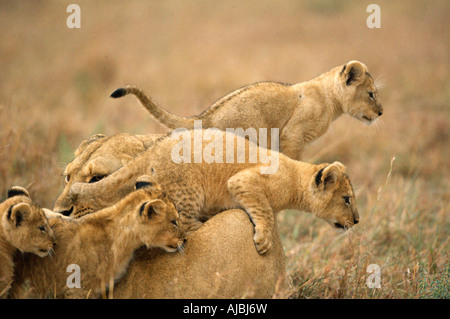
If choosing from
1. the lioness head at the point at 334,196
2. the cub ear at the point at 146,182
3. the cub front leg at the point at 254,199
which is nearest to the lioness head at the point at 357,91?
the lioness head at the point at 334,196

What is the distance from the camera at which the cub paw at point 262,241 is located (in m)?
4.86

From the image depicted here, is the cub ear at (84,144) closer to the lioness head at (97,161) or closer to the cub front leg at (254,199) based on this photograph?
the lioness head at (97,161)

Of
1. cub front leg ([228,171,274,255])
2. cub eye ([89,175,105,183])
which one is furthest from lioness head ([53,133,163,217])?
cub front leg ([228,171,274,255])

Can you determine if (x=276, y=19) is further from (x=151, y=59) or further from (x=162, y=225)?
(x=162, y=225)

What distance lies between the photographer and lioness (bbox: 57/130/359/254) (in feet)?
16.9

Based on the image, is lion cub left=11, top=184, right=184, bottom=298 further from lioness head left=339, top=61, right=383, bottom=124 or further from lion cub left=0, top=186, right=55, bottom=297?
lioness head left=339, top=61, right=383, bottom=124

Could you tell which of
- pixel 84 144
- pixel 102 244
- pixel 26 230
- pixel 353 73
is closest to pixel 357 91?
pixel 353 73

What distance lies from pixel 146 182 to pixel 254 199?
39.3 inches

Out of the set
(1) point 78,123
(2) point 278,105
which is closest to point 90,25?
(1) point 78,123

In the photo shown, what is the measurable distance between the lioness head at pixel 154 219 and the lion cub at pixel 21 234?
0.63m

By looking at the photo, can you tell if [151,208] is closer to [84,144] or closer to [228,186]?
[228,186]

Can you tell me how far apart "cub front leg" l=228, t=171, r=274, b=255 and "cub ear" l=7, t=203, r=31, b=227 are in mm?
1787
